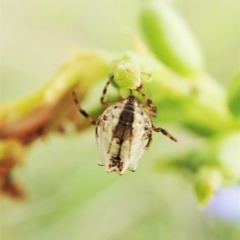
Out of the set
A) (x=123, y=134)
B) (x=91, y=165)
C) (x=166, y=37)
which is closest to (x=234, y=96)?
(x=166, y=37)

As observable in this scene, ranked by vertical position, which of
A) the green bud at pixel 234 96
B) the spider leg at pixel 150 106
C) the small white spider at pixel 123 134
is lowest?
the small white spider at pixel 123 134

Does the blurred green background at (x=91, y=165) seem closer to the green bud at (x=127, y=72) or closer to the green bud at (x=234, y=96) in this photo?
the green bud at (x=234, y=96)

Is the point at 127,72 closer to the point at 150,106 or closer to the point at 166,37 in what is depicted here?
the point at 150,106

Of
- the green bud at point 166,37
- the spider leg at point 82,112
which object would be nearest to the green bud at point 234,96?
the green bud at point 166,37

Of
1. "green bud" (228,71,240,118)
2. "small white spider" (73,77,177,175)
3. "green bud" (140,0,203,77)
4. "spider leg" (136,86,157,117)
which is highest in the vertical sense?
"green bud" (140,0,203,77)

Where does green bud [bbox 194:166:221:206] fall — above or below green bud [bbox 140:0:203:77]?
below

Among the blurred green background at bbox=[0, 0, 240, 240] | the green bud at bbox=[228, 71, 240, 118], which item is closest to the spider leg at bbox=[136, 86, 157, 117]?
the green bud at bbox=[228, 71, 240, 118]

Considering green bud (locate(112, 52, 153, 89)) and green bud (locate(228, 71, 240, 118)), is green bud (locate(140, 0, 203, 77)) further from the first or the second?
green bud (locate(112, 52, 153, 89))
